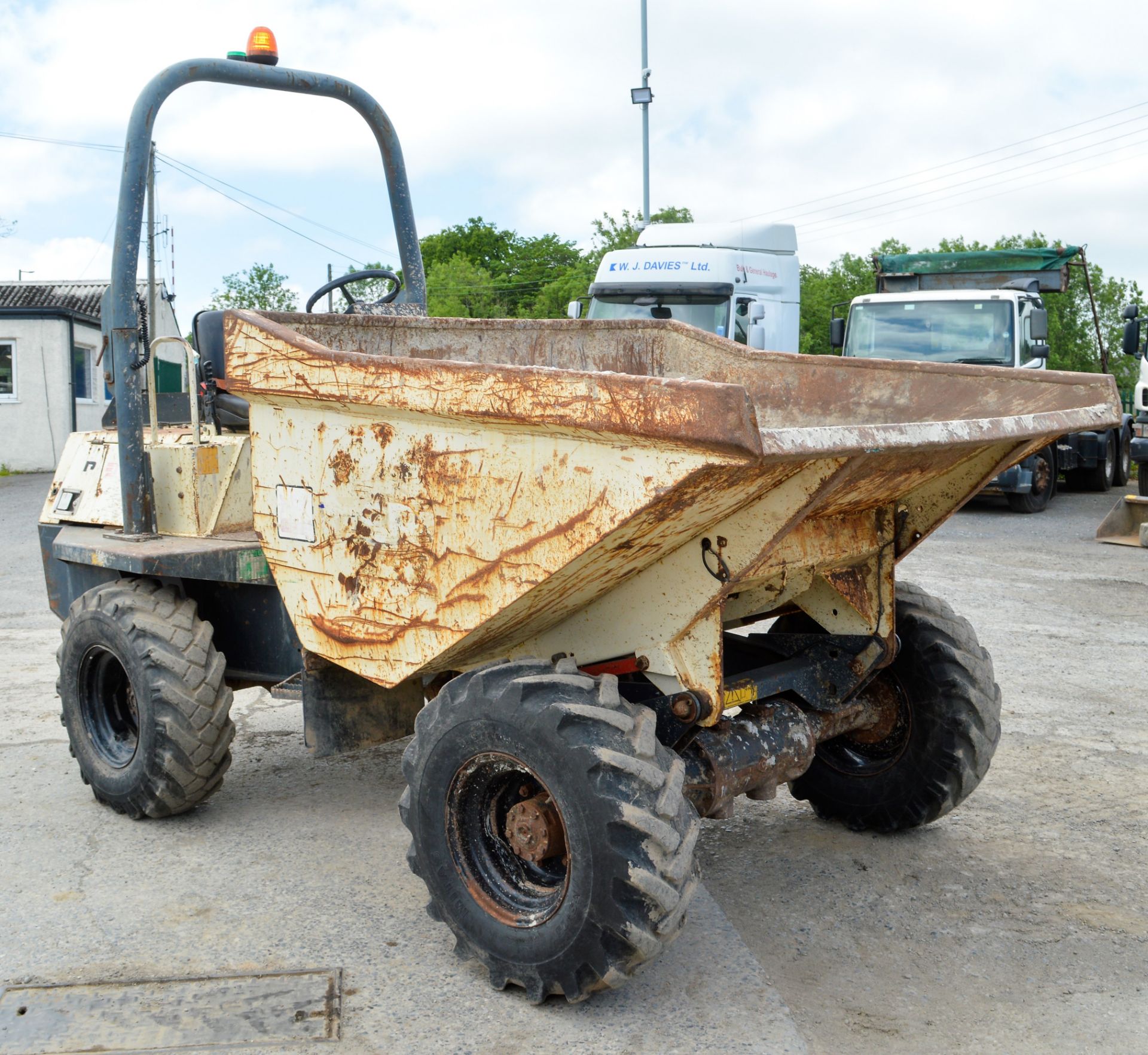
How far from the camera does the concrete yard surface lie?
115 inches

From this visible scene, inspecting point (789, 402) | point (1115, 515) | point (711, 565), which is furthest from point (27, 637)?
point (1115, 515)

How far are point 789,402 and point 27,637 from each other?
5.37 m

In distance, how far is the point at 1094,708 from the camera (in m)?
5.73

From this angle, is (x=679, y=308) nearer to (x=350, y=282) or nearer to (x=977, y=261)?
(x=977, y=261)

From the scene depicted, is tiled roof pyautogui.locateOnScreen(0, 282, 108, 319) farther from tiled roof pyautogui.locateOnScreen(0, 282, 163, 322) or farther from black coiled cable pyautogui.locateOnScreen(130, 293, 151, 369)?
black coiled cable pyautogui.locateOnScreen(130, 293, 151, 369)

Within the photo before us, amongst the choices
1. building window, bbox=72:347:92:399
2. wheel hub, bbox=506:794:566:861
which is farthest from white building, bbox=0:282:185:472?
wheel hub, bbox=506:794:566:861

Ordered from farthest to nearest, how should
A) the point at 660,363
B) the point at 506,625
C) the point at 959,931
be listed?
the point at 660,363
the point at 959,931
the point at 506,625

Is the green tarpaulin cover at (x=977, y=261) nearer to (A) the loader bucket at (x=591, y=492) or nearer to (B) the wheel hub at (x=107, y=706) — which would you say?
(A) the loader bucket at (x=591, y=492)

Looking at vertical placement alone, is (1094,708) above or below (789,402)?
below

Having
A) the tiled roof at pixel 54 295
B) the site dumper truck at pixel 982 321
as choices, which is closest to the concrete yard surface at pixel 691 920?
the site dumper truck at pixel 982 321

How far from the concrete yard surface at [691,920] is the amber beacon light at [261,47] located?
106 inches

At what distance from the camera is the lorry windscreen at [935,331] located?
13.3m

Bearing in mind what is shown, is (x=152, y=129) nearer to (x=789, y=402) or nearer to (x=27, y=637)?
(x=789, y=402)

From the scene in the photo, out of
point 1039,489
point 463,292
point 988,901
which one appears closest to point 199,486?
point 988,901
